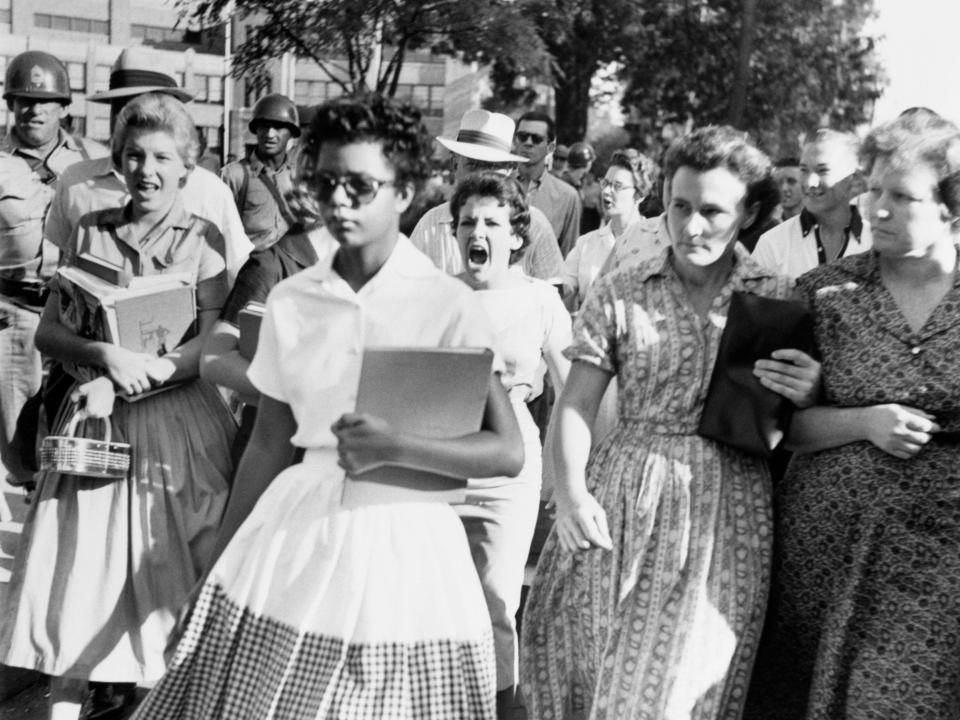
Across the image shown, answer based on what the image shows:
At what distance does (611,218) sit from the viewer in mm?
9125

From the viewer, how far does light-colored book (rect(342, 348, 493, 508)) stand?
10.5ft

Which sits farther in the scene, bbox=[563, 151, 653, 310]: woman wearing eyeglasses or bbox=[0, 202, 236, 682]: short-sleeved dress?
bbox=[563, 151, 653, 310]: woman wearing eyeglasses

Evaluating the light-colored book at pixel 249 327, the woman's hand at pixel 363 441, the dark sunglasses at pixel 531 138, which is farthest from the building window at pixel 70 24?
the woman's hand at pixel 363 441

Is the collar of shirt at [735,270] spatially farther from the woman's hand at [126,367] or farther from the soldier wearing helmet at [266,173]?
the soldier wearing helmet at [266,173]

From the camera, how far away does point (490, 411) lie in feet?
11.1

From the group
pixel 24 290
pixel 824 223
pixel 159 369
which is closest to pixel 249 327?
pixel 159 369

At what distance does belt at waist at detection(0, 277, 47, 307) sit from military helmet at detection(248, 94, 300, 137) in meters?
2.71

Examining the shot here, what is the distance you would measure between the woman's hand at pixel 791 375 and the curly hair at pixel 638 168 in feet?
17.4

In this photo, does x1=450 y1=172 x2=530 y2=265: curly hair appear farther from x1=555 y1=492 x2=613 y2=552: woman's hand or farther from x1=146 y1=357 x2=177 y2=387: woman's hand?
x1=555 y1=492 x2=613 y2=552: woman's hand

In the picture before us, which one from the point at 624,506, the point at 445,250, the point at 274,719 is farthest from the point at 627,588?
the point at 445,250

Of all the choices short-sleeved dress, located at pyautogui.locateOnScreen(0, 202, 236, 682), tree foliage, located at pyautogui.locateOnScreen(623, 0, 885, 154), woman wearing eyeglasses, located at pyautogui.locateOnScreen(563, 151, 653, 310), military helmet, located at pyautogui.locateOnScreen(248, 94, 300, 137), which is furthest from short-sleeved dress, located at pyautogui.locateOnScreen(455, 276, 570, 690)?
tree foliage, located at pyautogui.locateOnScreen(623, 0, 885, 154)

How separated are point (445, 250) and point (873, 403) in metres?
3.31

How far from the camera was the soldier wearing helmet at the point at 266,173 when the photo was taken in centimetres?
944

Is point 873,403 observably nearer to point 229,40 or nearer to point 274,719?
point 274,719
